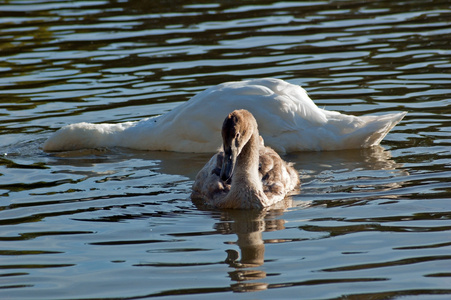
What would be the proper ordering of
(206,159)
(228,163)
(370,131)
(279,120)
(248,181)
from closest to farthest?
(228,163) → (248,181) → (370,131) → (279,120) → (206,159)

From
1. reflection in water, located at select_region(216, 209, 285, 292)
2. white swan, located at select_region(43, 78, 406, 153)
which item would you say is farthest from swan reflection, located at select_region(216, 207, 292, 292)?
white swan, located at select_region(43, 78, 406, 153)

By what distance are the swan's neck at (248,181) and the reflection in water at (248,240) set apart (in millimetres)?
91

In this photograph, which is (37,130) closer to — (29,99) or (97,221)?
(29,99)

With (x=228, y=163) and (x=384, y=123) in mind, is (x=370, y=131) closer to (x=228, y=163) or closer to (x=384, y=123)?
(x=384, y=123)

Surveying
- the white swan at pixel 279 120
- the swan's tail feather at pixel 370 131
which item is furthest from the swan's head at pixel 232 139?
the swan's tail feather at pixel 370 131

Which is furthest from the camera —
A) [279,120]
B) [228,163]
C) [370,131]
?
[279,120]

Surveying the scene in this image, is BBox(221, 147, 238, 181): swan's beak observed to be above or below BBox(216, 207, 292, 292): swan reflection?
above

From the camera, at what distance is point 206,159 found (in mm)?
10297

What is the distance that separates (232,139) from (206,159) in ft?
8.41

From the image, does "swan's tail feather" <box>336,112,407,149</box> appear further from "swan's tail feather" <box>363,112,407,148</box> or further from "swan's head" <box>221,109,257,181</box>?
"swan's head" <box>221,109,257,181</box>

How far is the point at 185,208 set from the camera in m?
8.02

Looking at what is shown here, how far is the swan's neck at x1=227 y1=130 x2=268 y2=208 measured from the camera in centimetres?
795

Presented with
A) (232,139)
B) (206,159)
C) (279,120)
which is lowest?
A: (206,159)

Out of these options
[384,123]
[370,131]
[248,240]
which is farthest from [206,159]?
[248,240]
